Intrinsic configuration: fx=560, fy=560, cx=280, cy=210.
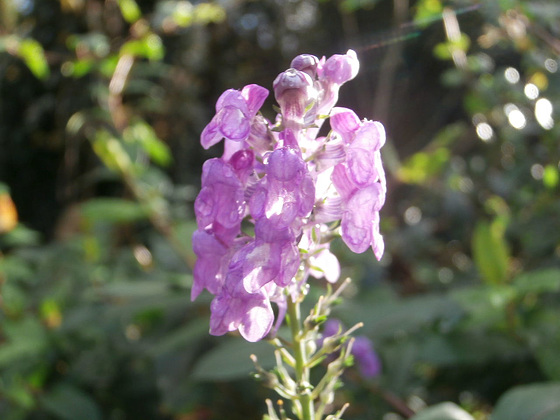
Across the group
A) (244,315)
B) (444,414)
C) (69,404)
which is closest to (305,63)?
(244,315)

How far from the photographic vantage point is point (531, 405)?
62.5 inches

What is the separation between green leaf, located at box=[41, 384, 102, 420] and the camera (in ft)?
8.50

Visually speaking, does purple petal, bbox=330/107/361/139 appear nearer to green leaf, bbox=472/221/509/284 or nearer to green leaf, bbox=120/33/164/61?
green leaf, bbox=472/221/509/284

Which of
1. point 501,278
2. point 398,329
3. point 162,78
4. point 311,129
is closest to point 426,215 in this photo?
point 501,278

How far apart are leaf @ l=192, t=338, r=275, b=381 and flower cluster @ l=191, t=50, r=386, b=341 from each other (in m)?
0.77

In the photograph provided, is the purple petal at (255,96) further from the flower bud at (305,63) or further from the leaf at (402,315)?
the leaf at (402,315)

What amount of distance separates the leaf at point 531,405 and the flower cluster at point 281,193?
2.86ft

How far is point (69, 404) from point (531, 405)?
2.05m

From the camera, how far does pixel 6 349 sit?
2.54 metres

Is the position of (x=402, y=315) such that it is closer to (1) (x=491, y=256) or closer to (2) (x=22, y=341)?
(1) (x=491, y=256)

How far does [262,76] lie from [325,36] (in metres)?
0.89

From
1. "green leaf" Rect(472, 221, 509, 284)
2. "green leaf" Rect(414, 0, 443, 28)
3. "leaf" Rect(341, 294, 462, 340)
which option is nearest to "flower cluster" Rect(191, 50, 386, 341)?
"leaf" Rect(341, 294, 462, 340)

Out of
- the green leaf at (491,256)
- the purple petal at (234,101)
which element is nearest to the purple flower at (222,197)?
the purple petal at (234,101)

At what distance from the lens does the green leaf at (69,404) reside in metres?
2.59
